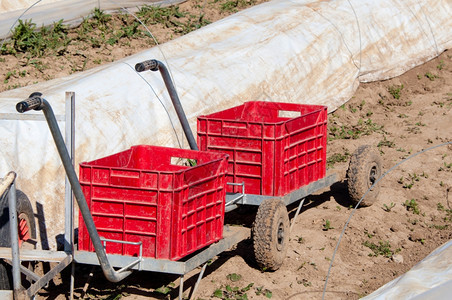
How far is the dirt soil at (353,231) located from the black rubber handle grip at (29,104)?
79.5 inches

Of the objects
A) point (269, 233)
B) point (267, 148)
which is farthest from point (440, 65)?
point (269, 233)

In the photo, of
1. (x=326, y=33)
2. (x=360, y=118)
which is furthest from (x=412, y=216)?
(x=326, y=33)

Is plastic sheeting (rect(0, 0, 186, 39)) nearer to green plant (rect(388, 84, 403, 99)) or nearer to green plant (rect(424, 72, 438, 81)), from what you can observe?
green plant (rect(388, 84, 403, 99))

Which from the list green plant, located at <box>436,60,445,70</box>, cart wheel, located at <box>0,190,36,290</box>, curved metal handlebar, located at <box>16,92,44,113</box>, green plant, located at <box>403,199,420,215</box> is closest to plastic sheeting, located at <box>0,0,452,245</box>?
green plant, located at <box>436,60,445,70</box>

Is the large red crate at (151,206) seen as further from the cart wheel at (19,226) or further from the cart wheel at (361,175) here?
the cart wheel at (361,175)

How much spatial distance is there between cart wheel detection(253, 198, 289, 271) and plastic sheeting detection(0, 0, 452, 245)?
1960 mm

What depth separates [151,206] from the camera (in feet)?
19.6

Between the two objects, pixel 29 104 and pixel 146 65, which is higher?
pixel 146 65

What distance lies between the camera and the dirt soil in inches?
267

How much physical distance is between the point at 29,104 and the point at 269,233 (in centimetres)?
271

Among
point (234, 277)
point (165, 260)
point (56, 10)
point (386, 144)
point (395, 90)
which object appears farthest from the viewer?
point (395, 90)

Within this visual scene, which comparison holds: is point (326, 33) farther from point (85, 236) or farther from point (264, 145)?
point (85, 236)

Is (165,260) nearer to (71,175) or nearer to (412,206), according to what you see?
(71,175)

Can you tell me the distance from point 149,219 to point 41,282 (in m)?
0.99
